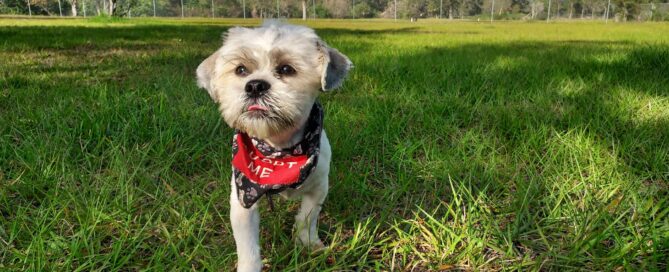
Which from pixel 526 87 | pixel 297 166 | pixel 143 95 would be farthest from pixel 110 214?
pixel 526 87

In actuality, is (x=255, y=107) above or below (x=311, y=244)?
above

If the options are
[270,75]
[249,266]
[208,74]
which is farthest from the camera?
[208,74]

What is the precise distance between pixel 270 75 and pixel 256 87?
0.49 ft

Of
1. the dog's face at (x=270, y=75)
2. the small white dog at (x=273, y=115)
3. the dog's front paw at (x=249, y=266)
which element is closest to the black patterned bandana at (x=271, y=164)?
the small white dog at (x=273, y=115)

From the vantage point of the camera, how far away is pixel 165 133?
11.8 feet

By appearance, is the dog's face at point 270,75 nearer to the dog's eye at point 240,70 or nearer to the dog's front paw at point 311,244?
the dog's eye at point 240,70

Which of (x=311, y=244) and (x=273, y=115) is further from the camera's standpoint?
(x=311, y=244)

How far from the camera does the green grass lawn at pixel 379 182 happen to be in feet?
7.67

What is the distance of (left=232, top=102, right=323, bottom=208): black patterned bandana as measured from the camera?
2.27 m

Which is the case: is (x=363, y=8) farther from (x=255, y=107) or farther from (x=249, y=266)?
(x=249, y=266)

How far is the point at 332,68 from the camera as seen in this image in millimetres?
2479

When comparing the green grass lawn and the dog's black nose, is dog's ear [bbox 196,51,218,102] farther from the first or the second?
the green grass lawn

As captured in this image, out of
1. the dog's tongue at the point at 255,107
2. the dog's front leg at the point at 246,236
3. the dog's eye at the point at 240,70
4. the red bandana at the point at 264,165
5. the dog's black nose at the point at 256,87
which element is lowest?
the dog's front leg at the point at 246,236

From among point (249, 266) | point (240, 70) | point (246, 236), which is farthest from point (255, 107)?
point (249, 266)
